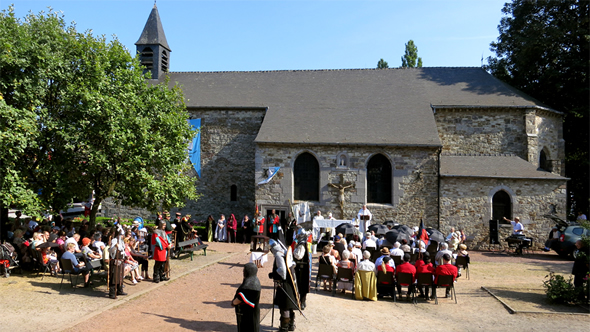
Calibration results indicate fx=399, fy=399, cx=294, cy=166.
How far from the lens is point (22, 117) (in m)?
11.1

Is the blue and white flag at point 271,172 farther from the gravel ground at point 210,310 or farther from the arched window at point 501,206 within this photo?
the arched window at point 501,206

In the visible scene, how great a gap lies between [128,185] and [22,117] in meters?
3.69

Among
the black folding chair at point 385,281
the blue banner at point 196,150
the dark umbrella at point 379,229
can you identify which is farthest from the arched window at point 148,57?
the black folding chair at point 385,281

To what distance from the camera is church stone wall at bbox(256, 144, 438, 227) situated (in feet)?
65.2

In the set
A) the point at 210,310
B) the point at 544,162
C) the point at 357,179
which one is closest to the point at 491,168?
the point at 544,162

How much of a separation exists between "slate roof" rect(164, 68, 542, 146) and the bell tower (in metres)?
1.25

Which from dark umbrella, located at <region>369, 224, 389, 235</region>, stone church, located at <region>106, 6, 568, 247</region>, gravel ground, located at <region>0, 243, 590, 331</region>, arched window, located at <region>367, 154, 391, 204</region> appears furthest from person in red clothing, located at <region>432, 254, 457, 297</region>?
arched window, located at <region>367, 154, 391, 204</region>

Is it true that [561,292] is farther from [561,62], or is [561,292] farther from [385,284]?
Result: [561,62]

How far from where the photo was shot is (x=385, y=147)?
2017 centimetres

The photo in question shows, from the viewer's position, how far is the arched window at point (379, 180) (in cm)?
2062

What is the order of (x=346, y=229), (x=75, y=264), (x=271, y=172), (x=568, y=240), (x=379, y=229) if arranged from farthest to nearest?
(x=271, y=172) < (x=568, y=240) < (x=379, y=229) < (x=346, y=229) < (x=75, y=264)

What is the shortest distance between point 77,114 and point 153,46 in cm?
1664

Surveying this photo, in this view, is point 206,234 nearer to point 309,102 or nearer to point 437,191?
point 309,102

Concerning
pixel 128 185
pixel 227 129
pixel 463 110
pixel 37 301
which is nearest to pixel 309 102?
pixel 227 129
